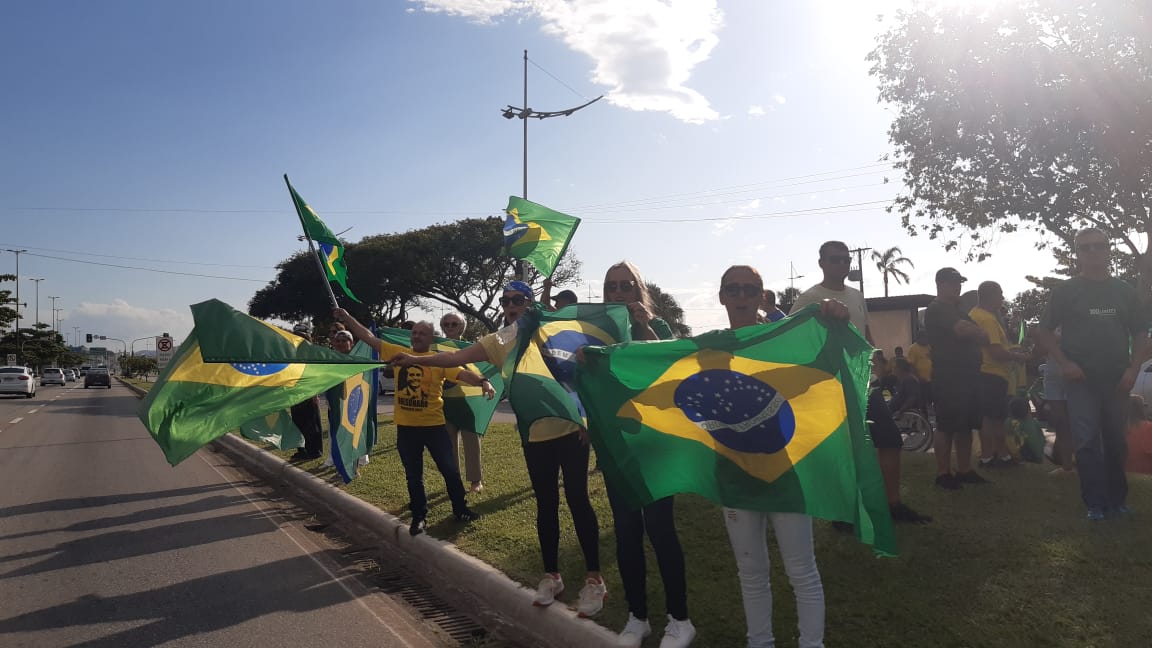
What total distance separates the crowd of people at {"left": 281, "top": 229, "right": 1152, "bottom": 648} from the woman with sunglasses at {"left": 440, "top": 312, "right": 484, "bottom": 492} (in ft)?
0.09

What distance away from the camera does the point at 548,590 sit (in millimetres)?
4430

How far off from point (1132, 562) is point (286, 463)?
368 inches

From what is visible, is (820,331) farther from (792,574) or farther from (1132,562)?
(1132,562)

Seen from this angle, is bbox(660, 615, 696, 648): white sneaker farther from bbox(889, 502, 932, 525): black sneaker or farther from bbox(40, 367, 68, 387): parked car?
bbox(40, 367, 68, 387): parked car

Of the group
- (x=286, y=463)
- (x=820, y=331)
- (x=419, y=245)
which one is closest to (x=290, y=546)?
(x=286, y=463)

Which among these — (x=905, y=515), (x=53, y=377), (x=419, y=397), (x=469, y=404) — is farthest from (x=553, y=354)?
(x=53, y=377)

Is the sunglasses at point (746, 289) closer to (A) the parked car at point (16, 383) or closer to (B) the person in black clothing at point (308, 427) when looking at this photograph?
(B) the person in black clothing at point (308, 427)

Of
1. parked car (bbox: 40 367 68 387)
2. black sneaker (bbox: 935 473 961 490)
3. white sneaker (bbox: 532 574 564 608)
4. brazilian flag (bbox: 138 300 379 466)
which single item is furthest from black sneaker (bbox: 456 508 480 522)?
parked car (bbox: 40 367 68 387)

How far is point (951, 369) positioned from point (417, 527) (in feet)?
14.7

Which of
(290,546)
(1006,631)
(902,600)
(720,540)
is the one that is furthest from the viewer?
(290,546)

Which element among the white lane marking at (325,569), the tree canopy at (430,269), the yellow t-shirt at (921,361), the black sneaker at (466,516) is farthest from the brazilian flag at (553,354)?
the tree canopy at (430,269)

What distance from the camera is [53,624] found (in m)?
4.62

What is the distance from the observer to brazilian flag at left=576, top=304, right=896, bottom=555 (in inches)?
134

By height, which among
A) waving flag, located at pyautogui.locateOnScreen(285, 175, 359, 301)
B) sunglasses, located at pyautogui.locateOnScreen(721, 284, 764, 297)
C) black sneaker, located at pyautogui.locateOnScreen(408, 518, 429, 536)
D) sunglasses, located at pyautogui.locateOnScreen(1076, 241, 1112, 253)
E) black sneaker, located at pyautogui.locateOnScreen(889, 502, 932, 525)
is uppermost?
waving flag, located at pyautogui.locateOnScreen(285, 175, 359, 301)
